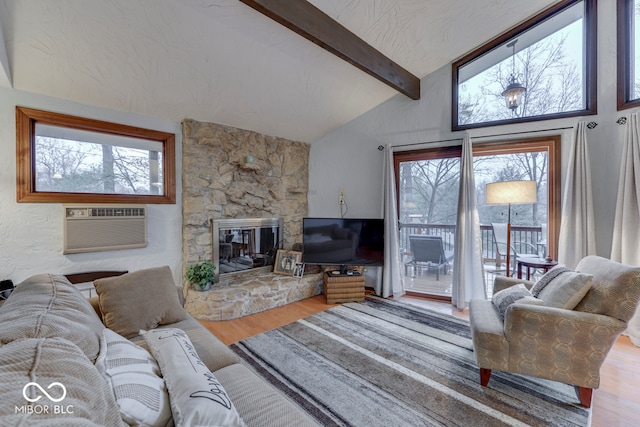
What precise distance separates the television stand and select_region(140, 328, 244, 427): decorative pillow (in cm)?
249

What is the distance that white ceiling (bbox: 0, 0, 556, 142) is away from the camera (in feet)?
6.66

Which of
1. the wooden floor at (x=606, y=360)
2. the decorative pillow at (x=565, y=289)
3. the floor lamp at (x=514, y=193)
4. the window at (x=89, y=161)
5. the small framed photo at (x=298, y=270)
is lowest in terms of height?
the wooden floor at (x=606, y=360)

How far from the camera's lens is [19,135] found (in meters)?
2.32

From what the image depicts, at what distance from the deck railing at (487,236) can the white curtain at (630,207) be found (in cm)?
63

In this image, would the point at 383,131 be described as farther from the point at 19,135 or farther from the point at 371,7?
the point at 19,135

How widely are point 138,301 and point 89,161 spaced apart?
186 centimetres

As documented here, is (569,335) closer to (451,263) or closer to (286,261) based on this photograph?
(451,263)

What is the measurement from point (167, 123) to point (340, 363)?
3.13m

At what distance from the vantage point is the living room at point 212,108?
7.06 feet

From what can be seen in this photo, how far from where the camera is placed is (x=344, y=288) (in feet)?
11.9

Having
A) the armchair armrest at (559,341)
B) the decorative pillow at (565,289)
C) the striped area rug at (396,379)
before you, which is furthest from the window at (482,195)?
the armchair armrest at (559,341)

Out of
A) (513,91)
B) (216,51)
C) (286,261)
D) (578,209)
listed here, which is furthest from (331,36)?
(578,209)

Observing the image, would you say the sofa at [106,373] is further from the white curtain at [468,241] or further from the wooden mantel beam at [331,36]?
the white curtain at [468,241]

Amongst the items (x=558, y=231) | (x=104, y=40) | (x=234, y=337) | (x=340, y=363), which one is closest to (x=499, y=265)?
(x=558, y=231)
